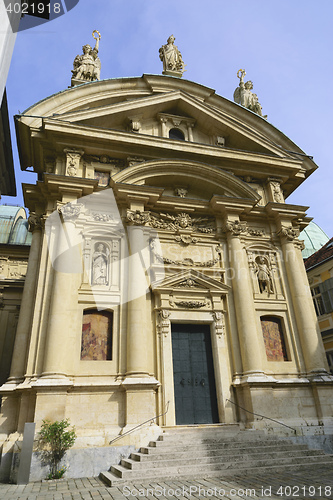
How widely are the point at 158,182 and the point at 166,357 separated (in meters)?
7.49

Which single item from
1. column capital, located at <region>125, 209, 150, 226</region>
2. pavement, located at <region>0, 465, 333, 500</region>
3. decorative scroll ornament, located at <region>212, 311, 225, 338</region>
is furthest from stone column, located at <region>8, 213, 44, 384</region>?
decorative scroll ornament, located at <region>212, 311, 225, 338</region>

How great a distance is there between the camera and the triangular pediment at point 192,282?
13.9 m

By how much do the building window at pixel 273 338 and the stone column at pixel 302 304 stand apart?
728 mm

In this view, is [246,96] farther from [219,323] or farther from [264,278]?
[219,323]

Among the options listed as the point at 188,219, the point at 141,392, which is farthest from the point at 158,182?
the point at 141,392

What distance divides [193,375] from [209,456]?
11.8 ft

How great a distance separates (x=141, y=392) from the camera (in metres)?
11.5

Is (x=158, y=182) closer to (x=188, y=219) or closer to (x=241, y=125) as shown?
(x=188, y=219)

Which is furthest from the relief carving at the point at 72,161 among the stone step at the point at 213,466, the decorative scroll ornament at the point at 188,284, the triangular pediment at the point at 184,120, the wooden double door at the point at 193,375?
the stone step at the point at 213,466

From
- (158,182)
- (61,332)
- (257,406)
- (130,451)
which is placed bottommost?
(130,451)

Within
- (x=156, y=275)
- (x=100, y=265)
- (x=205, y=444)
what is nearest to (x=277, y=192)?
(x=156, y=275)

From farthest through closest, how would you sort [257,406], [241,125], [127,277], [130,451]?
[241,125] < [127,277] < [257,406] < [130,451]

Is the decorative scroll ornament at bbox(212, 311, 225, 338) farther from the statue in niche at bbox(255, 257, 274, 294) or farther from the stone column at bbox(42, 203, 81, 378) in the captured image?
the stone column at bbox(42, 203, 81, 378)

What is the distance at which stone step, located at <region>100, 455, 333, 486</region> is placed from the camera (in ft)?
28.0
